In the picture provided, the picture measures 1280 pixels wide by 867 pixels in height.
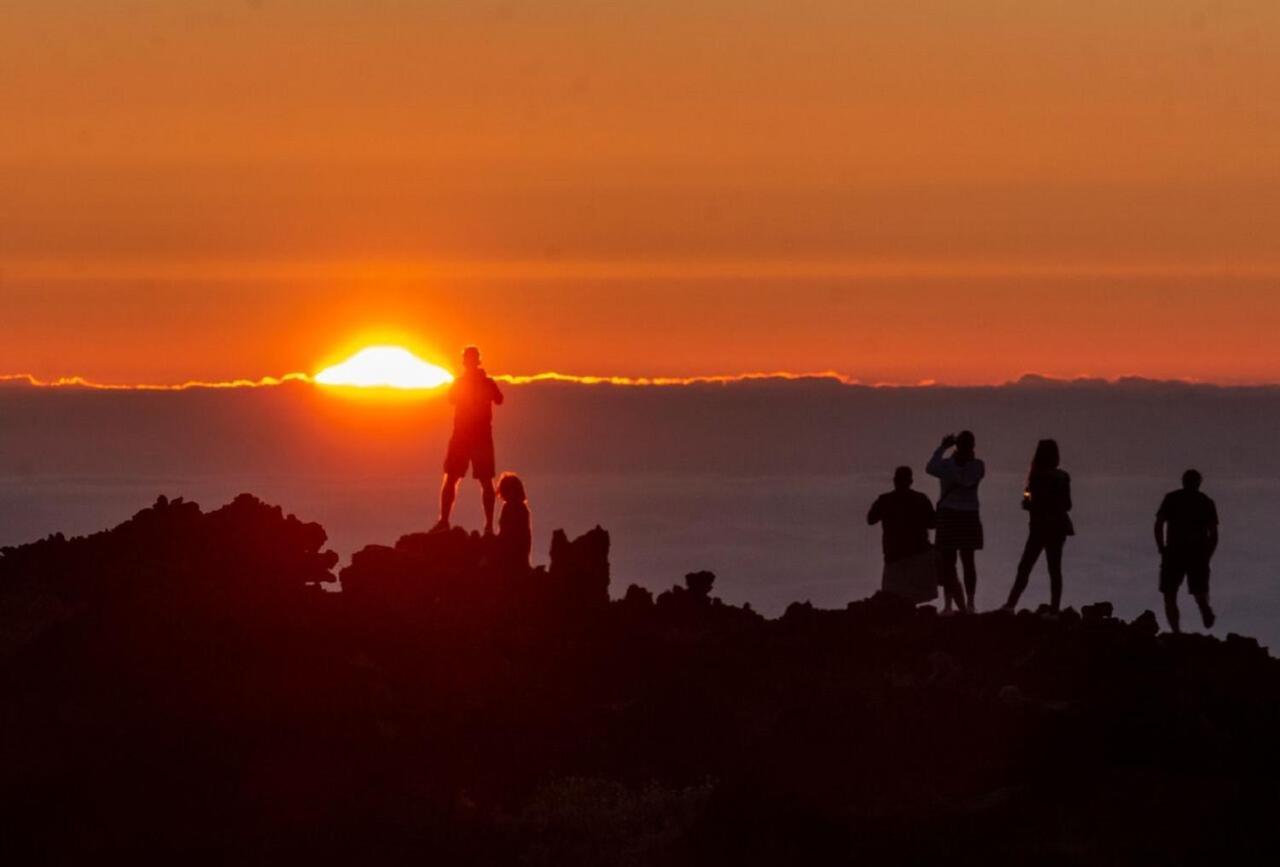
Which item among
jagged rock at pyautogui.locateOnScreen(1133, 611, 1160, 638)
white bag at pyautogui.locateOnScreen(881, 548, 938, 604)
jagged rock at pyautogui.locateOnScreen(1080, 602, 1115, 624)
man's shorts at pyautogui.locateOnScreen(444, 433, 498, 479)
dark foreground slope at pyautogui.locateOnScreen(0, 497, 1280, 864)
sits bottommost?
dark foreground slope at pyautogui.locateOnScreen(0, 497, 1280, 864)

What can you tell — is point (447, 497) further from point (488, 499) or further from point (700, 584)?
point (700, 584)

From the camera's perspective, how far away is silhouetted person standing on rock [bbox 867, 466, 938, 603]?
34312 millimetres

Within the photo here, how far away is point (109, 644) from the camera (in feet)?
110

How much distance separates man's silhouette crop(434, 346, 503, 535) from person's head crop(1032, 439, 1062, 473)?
7300 millimetres

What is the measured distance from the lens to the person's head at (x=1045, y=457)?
34344 millimetres

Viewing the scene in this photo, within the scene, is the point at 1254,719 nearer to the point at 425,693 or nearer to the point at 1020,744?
the point at 1020,744

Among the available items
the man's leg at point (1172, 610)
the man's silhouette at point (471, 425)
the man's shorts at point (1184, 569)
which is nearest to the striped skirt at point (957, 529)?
the man's shorts at point (1184, 569)

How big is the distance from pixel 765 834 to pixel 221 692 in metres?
7.30

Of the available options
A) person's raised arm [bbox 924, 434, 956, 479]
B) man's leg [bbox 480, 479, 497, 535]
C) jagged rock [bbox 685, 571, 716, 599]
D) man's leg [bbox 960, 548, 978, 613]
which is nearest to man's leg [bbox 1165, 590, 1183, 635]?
man's leg [bbox 960, 548, 978, 613]

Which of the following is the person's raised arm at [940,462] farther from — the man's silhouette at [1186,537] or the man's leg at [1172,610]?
the man's leg at [1172,610]

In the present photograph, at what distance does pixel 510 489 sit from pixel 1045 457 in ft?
22.3

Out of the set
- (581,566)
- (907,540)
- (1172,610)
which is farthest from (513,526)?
(1172,610)

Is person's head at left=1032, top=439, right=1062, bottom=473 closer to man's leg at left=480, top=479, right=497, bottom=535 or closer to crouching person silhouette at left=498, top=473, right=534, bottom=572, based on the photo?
crouching person silhouette at left=498, top=473, right=534, bottom=572

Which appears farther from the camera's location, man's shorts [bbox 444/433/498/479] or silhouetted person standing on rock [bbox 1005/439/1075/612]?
Answer: man's shorts [bbox 444/433/498/479]
